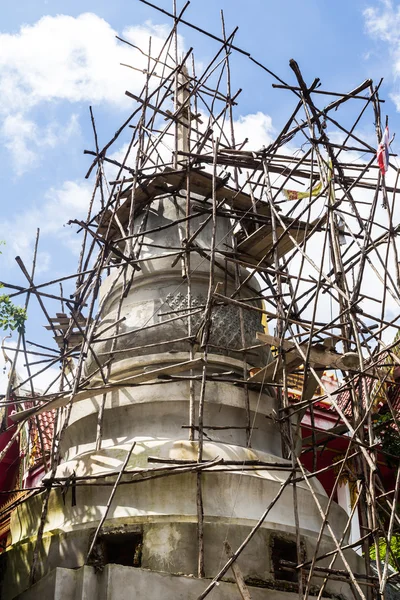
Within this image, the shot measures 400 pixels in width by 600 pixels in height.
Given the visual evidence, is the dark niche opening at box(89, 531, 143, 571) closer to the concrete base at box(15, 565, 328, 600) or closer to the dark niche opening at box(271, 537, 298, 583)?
the concrete base at box(15, 565, 328, 600)

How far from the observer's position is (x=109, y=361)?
10.4 metres

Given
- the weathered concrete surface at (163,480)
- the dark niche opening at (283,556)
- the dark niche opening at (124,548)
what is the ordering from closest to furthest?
the weathered concrete surface at (163,480) < the dark niche opening at (124,548) < the dark niche opening at (283,556)

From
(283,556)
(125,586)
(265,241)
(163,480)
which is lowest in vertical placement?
(125,586)

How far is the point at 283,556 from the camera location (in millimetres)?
8812

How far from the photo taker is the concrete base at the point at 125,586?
25.2 feet

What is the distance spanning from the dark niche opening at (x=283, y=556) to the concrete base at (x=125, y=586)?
0.62m

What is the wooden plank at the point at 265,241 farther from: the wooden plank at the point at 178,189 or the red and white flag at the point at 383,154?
the red and white flag at the point at 383,154

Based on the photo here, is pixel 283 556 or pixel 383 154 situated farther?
pixel 383 154

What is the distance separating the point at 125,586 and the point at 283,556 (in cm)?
202

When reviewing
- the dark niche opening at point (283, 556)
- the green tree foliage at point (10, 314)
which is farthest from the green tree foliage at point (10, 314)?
the dark niche opening at point (283, 556)

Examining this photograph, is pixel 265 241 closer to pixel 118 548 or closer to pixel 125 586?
pixel 118 548

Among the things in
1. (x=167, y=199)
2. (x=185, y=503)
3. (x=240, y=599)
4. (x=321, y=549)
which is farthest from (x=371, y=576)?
(x=167, y=199)

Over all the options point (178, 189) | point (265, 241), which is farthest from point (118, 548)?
point (178, 189)

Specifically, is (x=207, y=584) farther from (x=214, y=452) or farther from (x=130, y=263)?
(x=130, y=263)
